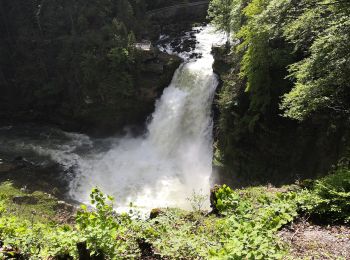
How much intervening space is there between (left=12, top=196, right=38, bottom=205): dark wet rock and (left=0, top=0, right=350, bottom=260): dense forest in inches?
2.3

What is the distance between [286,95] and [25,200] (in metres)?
15.9

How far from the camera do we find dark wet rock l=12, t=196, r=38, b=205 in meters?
19.9

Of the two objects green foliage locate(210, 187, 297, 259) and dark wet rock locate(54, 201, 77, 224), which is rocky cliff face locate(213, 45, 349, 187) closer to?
A: dark wet rock locate(54, 201, 77, 224)

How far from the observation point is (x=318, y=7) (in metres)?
10.7

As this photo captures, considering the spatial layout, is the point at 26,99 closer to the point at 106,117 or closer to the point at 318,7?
the point at 106,117

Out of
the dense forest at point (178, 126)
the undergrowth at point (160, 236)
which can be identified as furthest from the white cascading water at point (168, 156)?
the undergrowth at point (160, 236)

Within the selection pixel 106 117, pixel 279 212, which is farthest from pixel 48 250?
pixel 106 117

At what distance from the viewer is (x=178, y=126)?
28750 mm

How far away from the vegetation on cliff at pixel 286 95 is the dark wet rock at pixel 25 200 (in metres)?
11.8

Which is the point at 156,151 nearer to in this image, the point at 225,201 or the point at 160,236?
the point at 160,236

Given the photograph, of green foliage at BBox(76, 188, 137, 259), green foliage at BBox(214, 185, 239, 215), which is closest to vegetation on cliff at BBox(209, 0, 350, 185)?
green foliage at BBox(214, 185, 239, 215)

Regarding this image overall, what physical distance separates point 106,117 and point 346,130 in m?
22.6

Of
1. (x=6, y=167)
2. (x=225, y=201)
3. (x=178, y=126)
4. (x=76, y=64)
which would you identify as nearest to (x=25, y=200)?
(x=6, y=167)

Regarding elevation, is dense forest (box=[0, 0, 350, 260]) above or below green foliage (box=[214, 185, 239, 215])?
above
